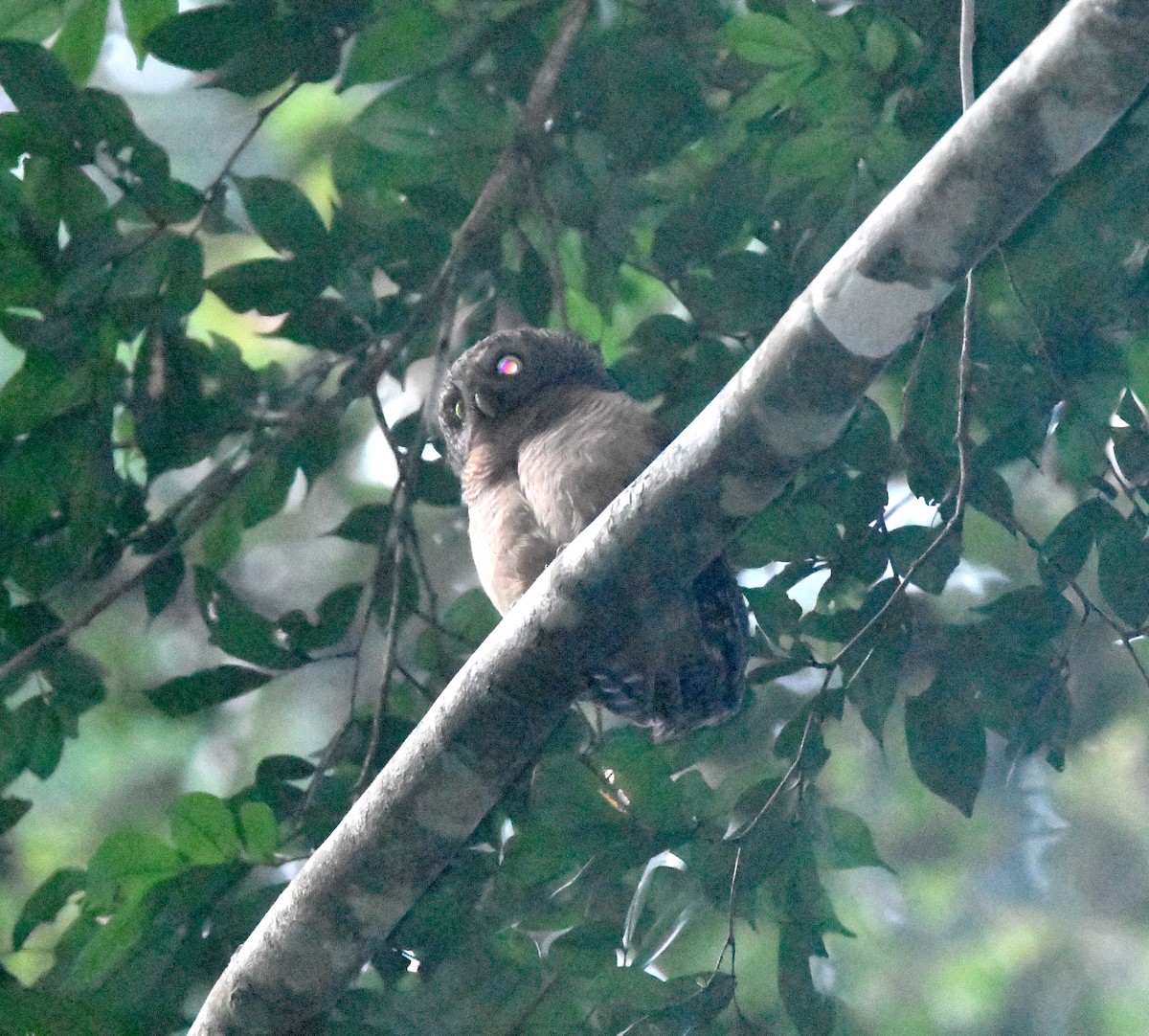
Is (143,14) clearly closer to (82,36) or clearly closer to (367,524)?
(82,36)

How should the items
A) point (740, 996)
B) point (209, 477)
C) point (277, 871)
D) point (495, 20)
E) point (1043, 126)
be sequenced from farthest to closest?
1. point (209, 477)
2. point (495, 20)
3. point (277, 871)
4. point (740, 996)
5. point (1043, 126)

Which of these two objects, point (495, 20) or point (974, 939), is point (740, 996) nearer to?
point (974, 939)

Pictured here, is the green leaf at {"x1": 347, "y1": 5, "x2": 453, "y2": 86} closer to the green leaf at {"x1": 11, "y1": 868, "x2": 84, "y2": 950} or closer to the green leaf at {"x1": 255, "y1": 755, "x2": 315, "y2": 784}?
the green leaf at {"x1": 255, "y1": 755, "x2": 315, "y2": 784}

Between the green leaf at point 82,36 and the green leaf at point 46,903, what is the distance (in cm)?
136

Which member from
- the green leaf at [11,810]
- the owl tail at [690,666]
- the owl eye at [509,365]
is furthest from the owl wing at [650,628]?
the green leaf at [11,810]

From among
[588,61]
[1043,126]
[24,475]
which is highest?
[1043,126]

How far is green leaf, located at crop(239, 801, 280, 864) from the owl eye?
805mm

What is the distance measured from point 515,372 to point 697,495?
2.78 feet

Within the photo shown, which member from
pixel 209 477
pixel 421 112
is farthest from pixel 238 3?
pixel 209 477

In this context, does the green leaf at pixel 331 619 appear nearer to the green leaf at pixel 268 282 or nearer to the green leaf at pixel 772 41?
the green leaf at pixel 268 282

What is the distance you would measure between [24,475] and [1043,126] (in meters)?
1.78

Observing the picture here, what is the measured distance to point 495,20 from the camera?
7.34 ft

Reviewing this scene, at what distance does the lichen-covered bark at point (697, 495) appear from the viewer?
1.25 meters

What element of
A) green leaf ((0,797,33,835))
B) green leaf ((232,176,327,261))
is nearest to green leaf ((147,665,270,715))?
green leaf ((0,797,33,835))
